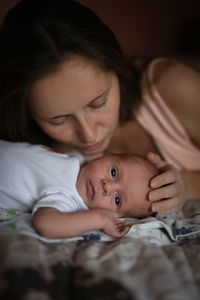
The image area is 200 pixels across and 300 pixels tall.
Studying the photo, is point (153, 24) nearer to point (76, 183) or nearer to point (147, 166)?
point (147, 166)

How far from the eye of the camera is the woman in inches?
43.9

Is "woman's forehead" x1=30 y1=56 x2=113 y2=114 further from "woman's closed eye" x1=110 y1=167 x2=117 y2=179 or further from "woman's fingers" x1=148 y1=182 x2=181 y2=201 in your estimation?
"woman's fingers" x1=148 y1=182 x2=181 y2=201

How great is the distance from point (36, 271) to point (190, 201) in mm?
861

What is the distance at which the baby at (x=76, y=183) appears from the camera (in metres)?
1.06

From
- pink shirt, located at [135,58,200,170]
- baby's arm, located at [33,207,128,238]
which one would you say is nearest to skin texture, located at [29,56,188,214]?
baby's arm, located at [33,207,128,238]

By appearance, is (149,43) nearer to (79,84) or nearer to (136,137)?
(136,137)

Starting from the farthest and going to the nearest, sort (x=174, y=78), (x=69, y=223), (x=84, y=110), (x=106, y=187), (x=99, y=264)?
(x=174, y=78) → (x=84, y=110) → (x=106, y=187) → (x=69, y=223) → (x=99, y=264)

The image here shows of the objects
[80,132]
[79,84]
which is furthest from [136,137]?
[79,84]

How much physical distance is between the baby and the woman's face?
0.43ft

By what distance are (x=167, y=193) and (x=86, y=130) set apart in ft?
1.35

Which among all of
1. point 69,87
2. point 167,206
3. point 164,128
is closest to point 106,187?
point 167,206

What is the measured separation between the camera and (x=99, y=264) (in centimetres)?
80

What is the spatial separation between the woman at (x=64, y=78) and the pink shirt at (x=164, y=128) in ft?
1.02

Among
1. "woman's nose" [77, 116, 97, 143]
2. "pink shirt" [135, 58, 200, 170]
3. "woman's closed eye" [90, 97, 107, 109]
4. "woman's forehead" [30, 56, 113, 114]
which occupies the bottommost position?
"pink shirt" [135, 58, 200, 170]
